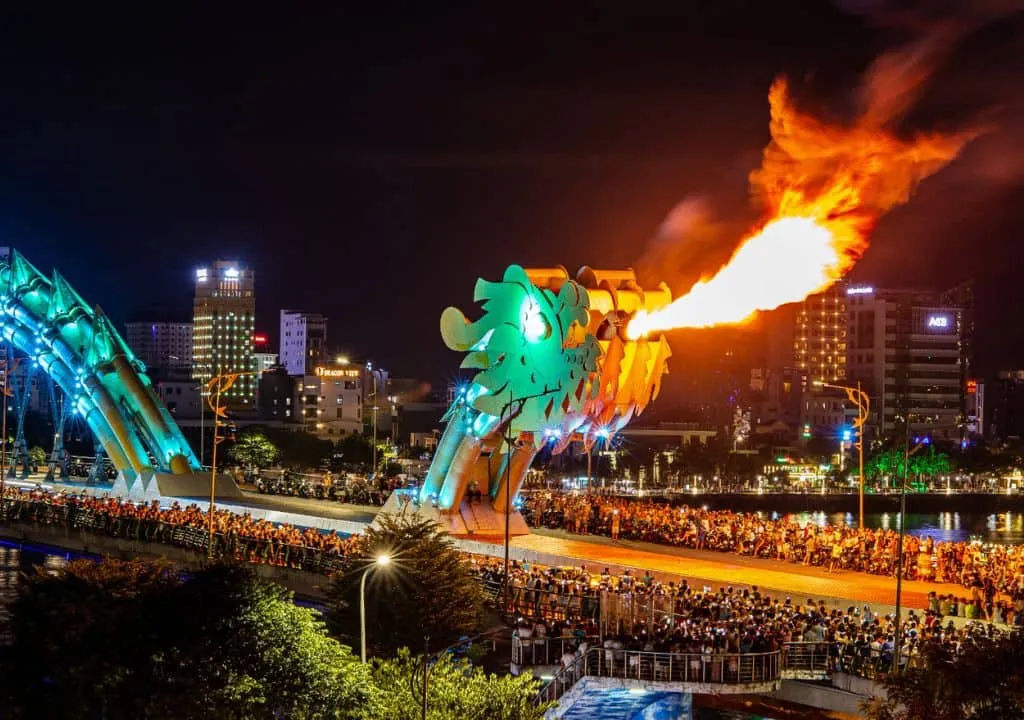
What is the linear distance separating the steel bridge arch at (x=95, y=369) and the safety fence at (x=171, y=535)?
9447 mm

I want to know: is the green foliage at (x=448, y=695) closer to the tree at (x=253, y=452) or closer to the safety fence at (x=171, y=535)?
the safety fence at (x=171, y=535)

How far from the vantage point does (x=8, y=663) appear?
2711 centimetres

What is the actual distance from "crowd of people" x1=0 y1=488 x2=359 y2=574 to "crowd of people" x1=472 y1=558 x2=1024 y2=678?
8593 millimetres

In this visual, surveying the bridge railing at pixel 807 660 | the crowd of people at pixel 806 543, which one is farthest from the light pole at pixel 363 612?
the crowd of people at pixel 806 543

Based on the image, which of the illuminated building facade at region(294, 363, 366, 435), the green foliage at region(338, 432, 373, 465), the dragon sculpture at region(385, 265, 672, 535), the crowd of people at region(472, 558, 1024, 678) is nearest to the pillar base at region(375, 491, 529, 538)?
the dragon sculpture at region(385, 265, 672, 535)

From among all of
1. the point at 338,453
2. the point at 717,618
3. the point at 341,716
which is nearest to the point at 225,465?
the point at 338,453

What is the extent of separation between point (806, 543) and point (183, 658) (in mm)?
29091

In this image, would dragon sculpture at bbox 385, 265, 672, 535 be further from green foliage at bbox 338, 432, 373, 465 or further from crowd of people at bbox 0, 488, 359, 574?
green foliage at bbox 338, 432, 373, 465

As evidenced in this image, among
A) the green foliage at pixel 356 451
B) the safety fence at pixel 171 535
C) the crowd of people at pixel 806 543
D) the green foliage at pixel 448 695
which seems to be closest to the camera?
the green foliage at pixel 448 695

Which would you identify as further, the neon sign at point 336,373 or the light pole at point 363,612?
the neon sign at point 336,373

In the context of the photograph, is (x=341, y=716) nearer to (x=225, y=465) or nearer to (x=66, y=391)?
(x=66, y=391)

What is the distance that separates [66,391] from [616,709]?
5757 cm

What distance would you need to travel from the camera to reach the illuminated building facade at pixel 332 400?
16700cm

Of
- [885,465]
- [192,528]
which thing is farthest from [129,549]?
[885,465]
